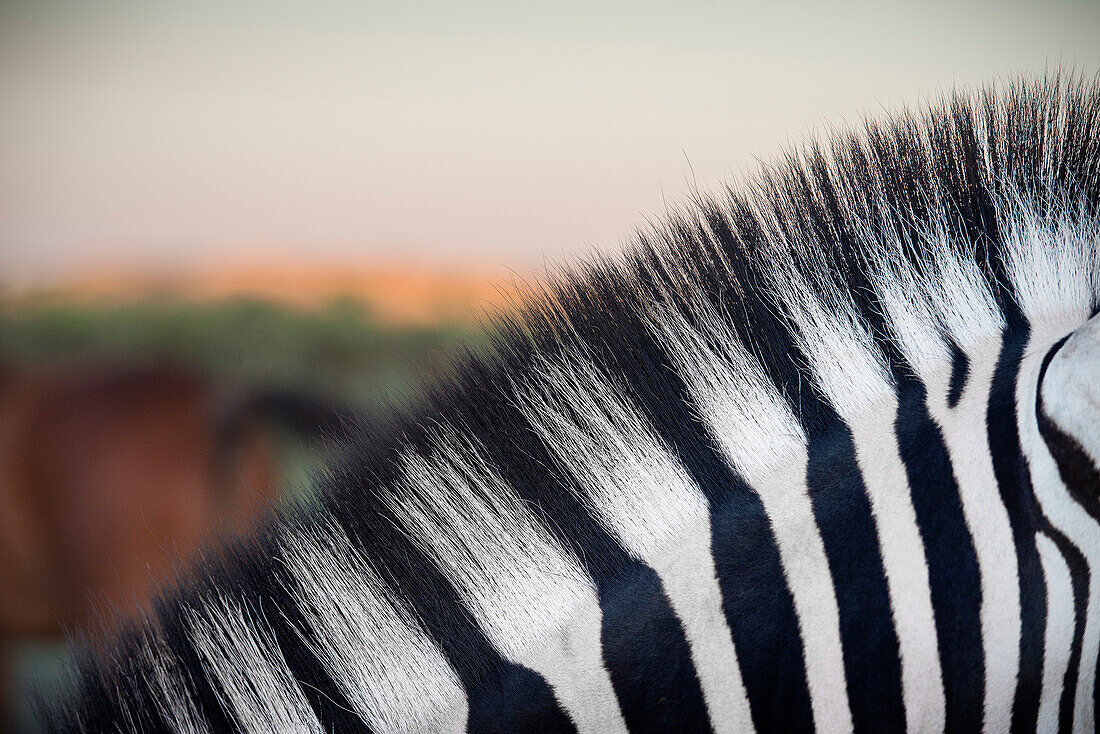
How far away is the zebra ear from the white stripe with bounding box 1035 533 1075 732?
38mm

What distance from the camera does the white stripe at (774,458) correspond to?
1.50 feet

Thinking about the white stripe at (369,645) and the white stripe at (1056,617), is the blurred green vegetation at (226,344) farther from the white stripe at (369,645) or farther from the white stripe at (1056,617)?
the white stripe at (1056,617)

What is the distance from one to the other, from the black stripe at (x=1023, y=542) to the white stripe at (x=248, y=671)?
0.48 m

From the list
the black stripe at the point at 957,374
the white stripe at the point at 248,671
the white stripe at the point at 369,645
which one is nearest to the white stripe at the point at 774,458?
the black stripe at the point at 957,374

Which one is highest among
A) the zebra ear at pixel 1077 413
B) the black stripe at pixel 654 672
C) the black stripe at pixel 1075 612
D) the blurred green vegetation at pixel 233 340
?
the blurred green vegetation at pixel 233 340

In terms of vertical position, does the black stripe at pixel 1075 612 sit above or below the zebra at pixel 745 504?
below

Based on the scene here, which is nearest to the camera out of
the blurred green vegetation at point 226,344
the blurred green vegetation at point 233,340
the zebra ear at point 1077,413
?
the zebra ear at point 1077,413

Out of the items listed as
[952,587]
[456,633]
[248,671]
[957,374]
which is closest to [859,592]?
[952,587]

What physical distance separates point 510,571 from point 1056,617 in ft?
1.21

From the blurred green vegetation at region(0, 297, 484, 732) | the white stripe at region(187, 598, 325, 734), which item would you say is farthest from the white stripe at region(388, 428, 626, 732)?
the blurred green vegetation at region(0, 297, 484, 732)

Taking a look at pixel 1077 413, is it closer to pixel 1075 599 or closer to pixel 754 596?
pixel 1075 599

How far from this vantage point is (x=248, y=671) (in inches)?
19.4

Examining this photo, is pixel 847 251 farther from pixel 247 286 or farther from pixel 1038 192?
pixel 247 286

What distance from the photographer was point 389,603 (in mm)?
490
